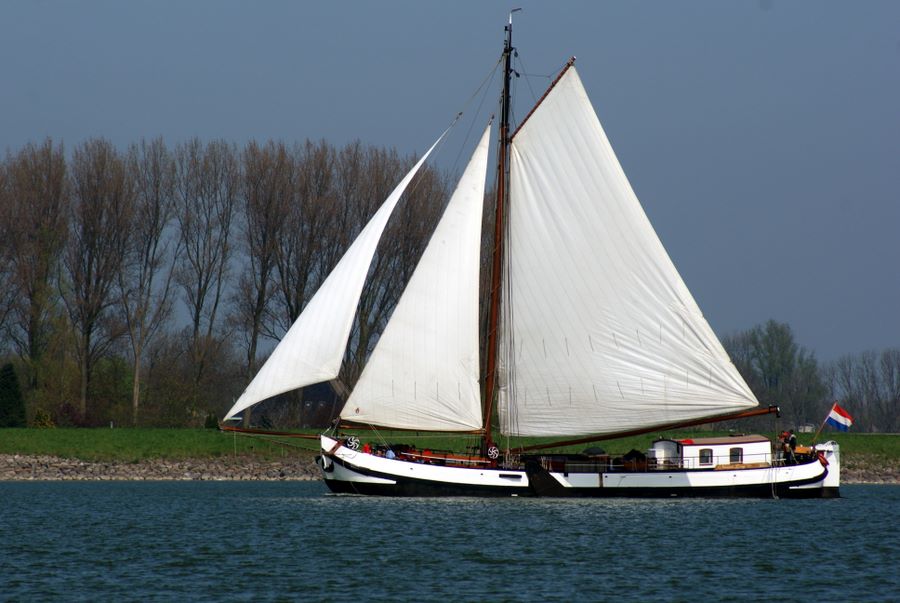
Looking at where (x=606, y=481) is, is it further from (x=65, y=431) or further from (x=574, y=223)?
(x=65, y=431)

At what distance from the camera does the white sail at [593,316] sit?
41.0 meters

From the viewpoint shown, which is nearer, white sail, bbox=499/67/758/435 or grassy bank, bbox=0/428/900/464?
white sail, bbox=499/67/758/435

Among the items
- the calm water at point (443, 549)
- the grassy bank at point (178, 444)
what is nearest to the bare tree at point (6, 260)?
the grassy bank at point (178, 444)

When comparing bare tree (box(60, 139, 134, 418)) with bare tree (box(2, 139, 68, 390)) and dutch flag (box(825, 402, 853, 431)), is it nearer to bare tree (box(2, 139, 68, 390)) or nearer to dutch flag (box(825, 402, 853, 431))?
bare tree (box(2, 139, 68, 390))

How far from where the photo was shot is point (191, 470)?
194ft

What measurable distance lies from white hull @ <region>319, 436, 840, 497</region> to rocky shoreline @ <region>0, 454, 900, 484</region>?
1688 centimetres

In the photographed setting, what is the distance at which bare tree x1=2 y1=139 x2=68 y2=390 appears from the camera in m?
72.2

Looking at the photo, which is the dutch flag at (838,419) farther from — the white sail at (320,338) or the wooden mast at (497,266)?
the white sail at (320,338)

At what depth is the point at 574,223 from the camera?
4159 cm

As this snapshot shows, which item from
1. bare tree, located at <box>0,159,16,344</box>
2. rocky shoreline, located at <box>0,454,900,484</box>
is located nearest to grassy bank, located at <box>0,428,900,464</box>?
rocky shoreline, located at <box>0,454,900,484</box>

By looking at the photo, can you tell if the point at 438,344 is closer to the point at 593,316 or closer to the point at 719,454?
the point at 593,316

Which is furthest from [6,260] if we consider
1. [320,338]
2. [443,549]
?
[443,549]

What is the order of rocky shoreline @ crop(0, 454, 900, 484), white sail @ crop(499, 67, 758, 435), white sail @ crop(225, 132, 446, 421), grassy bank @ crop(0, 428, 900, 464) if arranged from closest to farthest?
white sail @ crop(225, 132, 446, 421), white sail @ crop(499, 67, 758, 435), rocky shoreline @ crop(0, 454, 900, 484), grassy bank @ crop(0, 428, 900, 464)

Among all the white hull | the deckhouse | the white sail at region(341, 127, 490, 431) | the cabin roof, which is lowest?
the white hull
